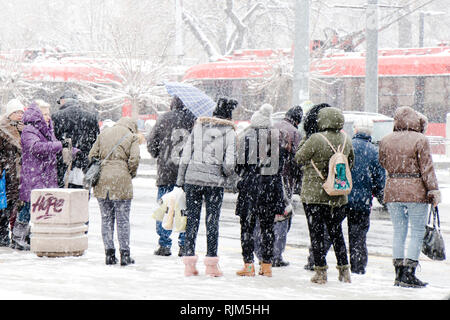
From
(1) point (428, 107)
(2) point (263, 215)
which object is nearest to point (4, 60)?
(1) point (428, 107)

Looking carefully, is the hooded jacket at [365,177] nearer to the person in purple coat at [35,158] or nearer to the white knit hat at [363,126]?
the white knit hat at [363,126]

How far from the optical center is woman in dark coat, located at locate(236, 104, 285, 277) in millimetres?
8523

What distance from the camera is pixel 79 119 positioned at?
10102 mm

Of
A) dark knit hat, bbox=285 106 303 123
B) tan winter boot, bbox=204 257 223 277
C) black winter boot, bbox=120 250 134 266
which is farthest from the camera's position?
dark knit hat, bbox=285 106 303 123

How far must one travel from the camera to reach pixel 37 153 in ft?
31.8

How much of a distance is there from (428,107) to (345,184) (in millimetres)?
21345

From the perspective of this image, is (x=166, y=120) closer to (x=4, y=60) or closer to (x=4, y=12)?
(x=4, y=60)

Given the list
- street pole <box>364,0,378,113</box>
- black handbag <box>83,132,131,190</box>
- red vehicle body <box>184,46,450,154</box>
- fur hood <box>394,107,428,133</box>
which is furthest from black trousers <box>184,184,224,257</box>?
red vehicle body <box>184,46,450,154</box>

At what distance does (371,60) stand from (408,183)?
12.8 metres

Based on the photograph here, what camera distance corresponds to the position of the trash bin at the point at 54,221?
31.0ft

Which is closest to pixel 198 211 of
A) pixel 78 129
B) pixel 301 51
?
pixel 78 129

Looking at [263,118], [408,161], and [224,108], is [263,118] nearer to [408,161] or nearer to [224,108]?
[224,108]

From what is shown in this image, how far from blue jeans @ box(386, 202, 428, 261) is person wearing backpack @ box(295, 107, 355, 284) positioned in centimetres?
49

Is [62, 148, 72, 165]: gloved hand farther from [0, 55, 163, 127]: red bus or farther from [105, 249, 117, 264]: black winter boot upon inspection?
[0, 55, 163, 127]: red bus
